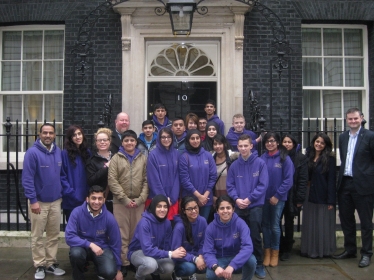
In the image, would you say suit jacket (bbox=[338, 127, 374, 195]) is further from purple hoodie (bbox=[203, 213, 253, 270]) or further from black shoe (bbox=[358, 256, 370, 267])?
purple hoodie (bbox=[203, 213, 253, 270])

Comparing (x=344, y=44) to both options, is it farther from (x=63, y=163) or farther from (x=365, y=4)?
(x=63, y=163)

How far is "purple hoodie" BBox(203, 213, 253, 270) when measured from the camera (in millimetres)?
5156

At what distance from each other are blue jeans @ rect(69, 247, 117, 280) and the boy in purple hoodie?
5.08ft

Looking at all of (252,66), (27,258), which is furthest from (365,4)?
(27,258)

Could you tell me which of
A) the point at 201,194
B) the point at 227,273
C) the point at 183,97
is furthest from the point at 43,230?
the point at 183,97

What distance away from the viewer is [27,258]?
647 cm

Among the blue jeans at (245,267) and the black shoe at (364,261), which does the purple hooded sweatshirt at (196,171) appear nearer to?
the blue jeans at (245,267)

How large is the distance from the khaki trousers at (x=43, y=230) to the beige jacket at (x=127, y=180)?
69 centimetres

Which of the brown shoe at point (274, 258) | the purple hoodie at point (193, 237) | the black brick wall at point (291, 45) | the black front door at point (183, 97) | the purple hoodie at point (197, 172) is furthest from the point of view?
the black front door at point (183, 97)

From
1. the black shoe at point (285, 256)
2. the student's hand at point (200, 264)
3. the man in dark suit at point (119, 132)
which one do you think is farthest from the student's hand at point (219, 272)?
the man in dark suit at point (119, 132)

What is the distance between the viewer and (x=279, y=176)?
6.09 metres

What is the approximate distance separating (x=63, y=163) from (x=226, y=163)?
196 centimetres

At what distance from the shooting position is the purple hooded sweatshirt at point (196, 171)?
5.91m

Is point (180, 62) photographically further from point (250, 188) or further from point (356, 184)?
point (356, 184)
